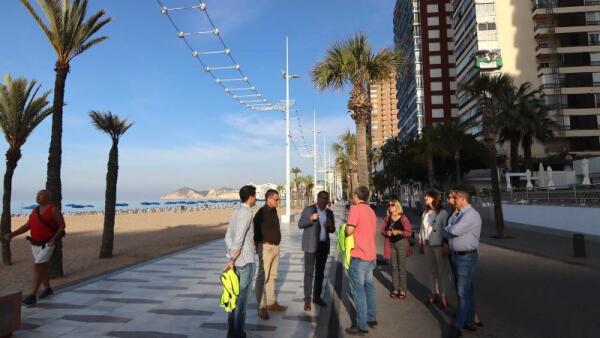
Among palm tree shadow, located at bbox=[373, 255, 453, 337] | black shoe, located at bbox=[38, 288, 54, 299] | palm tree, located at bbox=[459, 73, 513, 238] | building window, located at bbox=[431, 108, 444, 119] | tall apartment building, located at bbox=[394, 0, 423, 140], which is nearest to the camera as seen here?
palm tree shadow, located at bbox=[373, 255, 453, 337]

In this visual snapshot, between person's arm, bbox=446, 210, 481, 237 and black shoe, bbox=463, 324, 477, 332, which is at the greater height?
person's arm, bbox=446, 210, 481, 237

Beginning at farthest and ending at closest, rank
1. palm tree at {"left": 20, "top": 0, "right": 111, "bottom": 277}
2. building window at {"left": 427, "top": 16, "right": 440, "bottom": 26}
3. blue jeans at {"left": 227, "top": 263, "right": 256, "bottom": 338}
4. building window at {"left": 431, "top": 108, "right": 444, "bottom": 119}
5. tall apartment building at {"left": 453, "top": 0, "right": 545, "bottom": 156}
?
1. building window at {"left": 427, "top": 16, "right": 440, "bottom": 26}
2. building window at {"left": 431, "top": 108, "right": 444, "bottom": 119}
3. tall apartment building at {"left": 453, "top": 0, "right": 545, "bottom": 156}
4. palm tree at {"left": 20, "top": 0, "right": 111, "bottom": 277}
5. blue jeans at {"left": 227, "top": 263, "right": 256, "bottom": 338}

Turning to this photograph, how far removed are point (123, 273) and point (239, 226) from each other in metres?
6.68

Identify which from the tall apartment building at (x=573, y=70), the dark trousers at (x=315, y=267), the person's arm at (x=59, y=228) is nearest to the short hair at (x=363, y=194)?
the dark trousers at (x=315, y=267)

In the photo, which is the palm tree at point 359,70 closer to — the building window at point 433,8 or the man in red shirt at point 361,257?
the man in red shirt at point 361,257

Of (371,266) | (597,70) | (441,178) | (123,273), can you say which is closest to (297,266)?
(123,273)

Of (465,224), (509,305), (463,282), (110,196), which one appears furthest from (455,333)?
(110,196)

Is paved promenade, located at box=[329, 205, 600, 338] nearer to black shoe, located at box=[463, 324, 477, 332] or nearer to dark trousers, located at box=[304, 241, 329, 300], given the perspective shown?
black shoe, located at box=[463, 324, 477, 332]

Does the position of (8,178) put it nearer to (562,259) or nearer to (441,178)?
(562,259)

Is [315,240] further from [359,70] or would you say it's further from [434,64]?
[434,64]

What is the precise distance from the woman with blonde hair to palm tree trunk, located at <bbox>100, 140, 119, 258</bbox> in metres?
10.6

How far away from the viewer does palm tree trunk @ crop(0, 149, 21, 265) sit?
13750 mm

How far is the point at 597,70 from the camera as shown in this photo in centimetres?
5438

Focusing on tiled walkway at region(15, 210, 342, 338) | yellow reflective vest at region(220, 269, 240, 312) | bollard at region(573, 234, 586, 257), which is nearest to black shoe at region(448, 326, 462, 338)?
tiled walkway at region(15, 210, 342, 338)
